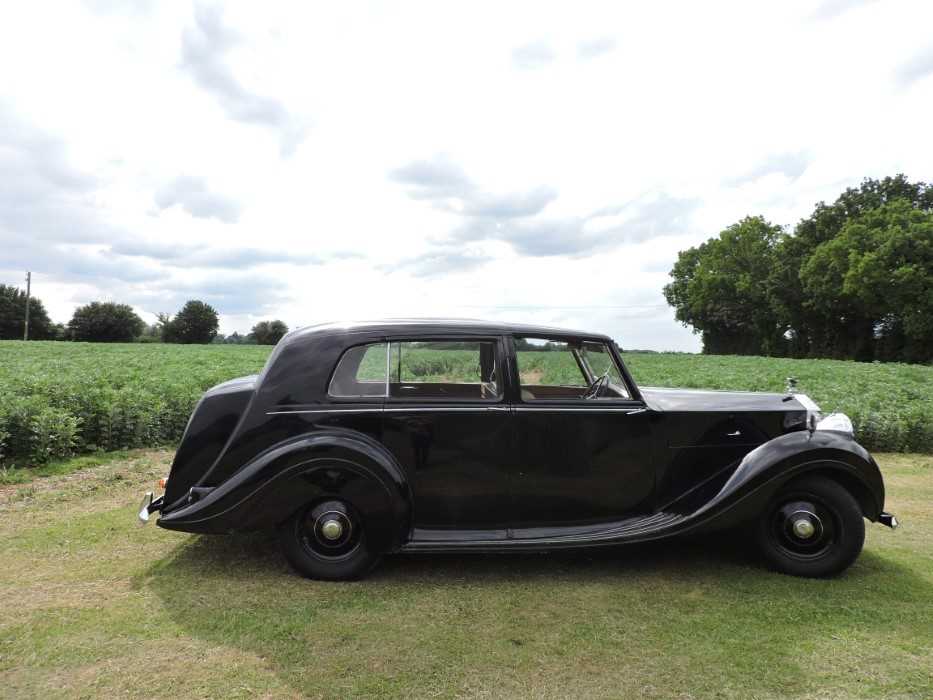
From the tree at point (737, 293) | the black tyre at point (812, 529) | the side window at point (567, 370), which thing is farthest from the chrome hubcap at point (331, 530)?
the tree at point (737, 293)

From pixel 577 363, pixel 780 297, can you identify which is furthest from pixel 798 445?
pixel 780 297

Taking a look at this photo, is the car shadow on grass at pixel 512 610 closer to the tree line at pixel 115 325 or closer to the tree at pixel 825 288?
the tree at pixel 825 288

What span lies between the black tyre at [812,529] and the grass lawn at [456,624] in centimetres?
14

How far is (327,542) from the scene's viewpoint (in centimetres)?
389

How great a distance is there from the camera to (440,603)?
11.7 ft

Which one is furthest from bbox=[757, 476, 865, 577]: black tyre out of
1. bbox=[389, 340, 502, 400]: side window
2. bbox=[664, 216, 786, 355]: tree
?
bbox=[664, 216, 786, 355]: tree

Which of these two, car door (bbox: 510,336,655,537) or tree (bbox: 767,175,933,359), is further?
tree (bbox: 767,175,933,359)

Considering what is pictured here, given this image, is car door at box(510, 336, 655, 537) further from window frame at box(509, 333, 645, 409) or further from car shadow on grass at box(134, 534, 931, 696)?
car shadow on grass at box(134, 534, 931, 696)

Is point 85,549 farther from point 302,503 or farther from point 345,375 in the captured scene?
point 345,375

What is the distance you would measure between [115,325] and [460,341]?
9220cm

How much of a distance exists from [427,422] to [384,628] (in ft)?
4.28

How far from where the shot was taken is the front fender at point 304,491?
12.3 feet

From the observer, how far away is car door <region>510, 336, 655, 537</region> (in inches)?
159

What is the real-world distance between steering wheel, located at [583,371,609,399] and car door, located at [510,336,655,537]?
12cm
